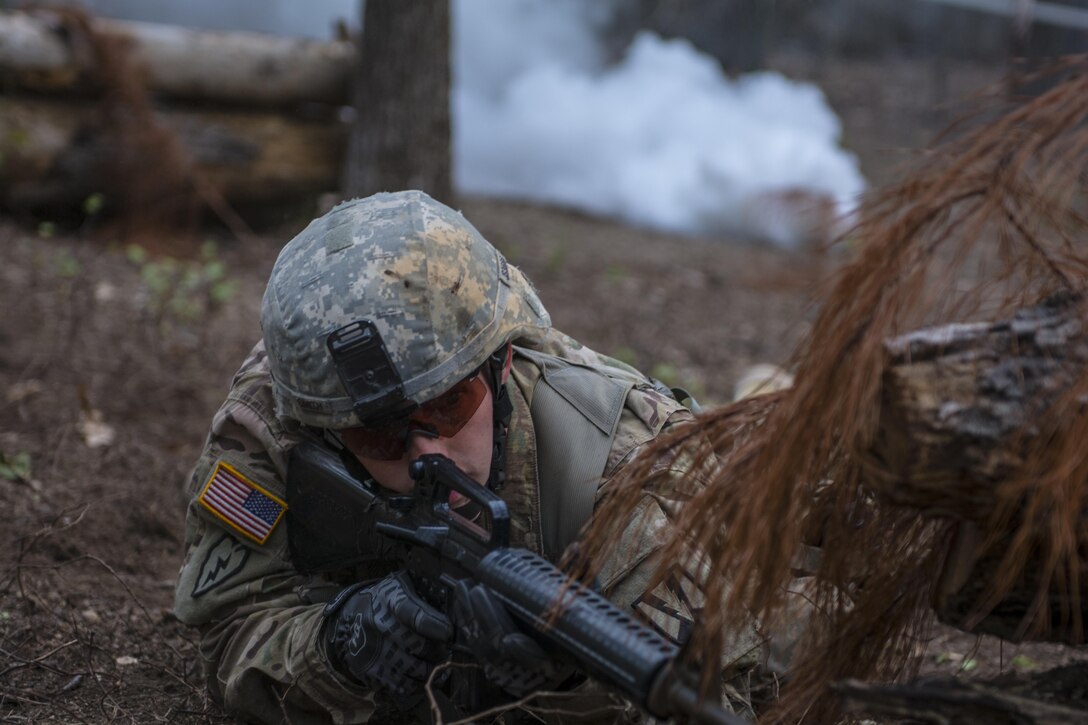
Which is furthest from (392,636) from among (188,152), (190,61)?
(190,61)

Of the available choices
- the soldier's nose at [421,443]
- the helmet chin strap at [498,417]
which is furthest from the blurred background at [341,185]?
the soldier's nose at [421,443]

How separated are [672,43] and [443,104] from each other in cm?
648

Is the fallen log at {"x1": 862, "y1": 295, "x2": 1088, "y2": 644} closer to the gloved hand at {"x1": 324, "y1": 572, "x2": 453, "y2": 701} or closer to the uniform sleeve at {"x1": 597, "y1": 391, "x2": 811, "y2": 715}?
the uniform sleeve at {"x1": 597, "y1": 391, "x2": 811, "y2": 715}

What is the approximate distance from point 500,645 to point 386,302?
0.75 metres

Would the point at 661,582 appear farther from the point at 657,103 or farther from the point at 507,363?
the point at 657,103

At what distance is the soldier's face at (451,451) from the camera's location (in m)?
2.34

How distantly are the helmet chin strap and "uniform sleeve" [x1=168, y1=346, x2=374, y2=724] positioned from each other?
0.48 meters

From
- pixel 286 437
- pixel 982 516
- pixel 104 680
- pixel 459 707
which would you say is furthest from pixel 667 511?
pixel 104 680

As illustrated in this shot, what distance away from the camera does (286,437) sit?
8.68ft

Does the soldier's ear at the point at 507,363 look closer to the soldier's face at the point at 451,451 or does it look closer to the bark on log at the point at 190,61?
the soldier's face at the point at 451,451

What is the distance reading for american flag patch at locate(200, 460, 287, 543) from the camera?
103 inches

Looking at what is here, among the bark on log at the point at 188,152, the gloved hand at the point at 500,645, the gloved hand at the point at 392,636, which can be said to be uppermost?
the gloved hand at the point at 500,645

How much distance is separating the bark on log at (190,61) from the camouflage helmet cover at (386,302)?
5.12 m

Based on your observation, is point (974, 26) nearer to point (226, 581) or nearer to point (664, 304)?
point (664, 304)
